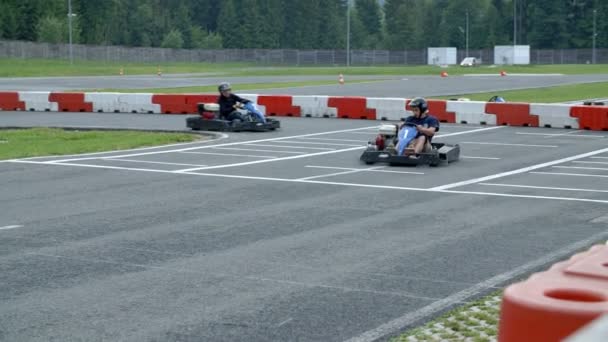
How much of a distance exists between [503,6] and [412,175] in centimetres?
12266

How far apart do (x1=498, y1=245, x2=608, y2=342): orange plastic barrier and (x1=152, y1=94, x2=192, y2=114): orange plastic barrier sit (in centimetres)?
2492

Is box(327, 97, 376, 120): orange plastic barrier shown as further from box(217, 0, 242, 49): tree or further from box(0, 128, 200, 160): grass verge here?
box(217, 0, 242, 49): tree

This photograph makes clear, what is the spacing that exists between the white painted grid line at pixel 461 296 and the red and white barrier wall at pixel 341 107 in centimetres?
1449

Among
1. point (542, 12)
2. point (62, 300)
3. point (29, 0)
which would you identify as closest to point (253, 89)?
point (62, 300)

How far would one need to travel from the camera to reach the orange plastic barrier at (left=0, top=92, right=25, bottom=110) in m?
30.5

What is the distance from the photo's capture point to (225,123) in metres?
22.6

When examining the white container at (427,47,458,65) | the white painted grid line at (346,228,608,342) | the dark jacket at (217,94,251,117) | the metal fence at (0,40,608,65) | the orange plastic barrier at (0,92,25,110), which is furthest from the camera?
the white container at (427,47,458,65)

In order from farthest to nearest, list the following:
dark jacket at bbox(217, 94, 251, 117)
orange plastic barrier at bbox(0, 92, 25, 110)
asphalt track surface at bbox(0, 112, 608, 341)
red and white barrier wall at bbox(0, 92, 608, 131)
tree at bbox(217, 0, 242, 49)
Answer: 1. tree at bbox(217, 0, 242, 49)
2. orange plastic barrier at bbox(0, 92, 25, 110)
3. red and white barrier wall at bbox(0, 92, 608, 131)
4. dark jacket at bbox(217, 94, 251, 117)
5. asphalt track surface at bbox(0, 112, 608, 341)

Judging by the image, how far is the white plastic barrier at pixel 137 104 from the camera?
29.2 meters

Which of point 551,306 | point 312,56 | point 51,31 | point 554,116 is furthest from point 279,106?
point 312,56

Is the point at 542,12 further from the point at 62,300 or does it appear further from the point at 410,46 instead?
the point at 62,300

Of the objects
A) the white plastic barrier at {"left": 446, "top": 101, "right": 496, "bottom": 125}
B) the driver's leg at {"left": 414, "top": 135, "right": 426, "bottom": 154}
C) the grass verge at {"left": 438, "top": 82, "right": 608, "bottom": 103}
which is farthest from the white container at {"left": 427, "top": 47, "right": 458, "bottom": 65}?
the driver's leg at {"left": 414, "top": 135, "right": 426, "bottom": 154}

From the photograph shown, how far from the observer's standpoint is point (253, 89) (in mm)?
41500

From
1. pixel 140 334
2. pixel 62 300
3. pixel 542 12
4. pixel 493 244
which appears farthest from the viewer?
pixel 542 12
